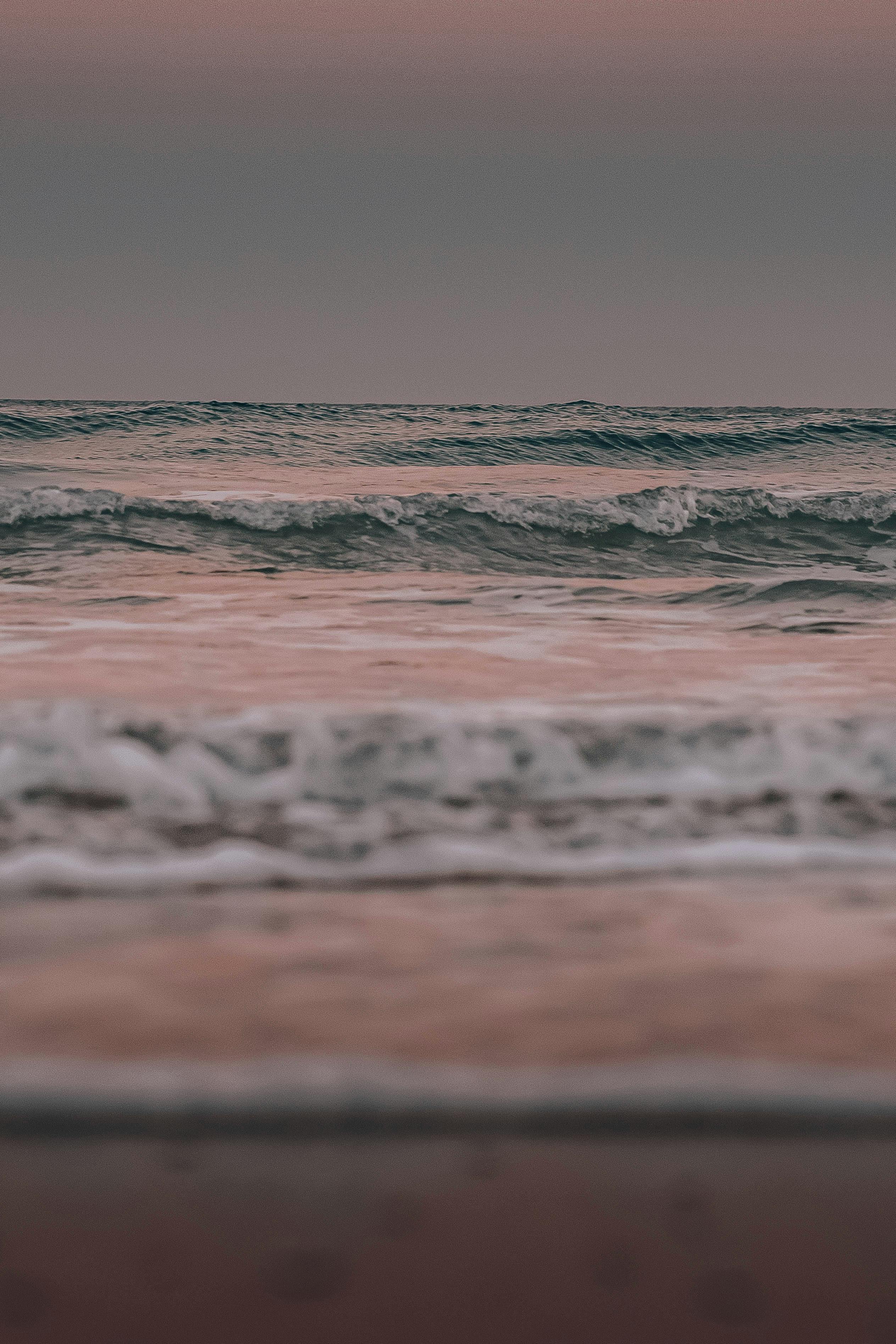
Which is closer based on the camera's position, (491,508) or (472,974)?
(472,974)

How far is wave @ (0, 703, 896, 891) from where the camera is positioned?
68.5 inches

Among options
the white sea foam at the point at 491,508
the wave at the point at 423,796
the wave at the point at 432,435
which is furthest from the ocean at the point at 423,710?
the wave at the point at 432,435

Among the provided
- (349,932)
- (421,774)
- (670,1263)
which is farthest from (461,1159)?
(421,774)

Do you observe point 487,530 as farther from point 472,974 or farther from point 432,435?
point 432,435

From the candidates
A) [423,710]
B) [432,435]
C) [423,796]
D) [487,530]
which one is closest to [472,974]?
[423,796]

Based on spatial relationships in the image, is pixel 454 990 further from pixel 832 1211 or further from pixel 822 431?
pixel 822 431

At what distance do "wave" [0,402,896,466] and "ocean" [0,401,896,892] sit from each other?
23.7 feet

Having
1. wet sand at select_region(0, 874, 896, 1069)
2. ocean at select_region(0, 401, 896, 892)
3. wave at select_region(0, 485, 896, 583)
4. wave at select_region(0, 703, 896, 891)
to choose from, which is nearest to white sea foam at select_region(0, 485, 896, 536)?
wave at select_region(0, 485, 896, 583)

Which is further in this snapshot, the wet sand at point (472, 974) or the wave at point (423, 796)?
the wave at point (423, 796)

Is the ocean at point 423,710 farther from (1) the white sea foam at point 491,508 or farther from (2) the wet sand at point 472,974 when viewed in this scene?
(1) the white sea foam at point 491,508

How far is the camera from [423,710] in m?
2.23

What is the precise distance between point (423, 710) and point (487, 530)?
5.62 meters

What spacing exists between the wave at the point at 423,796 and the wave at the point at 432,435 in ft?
36.4

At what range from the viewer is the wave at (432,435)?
1432cm
